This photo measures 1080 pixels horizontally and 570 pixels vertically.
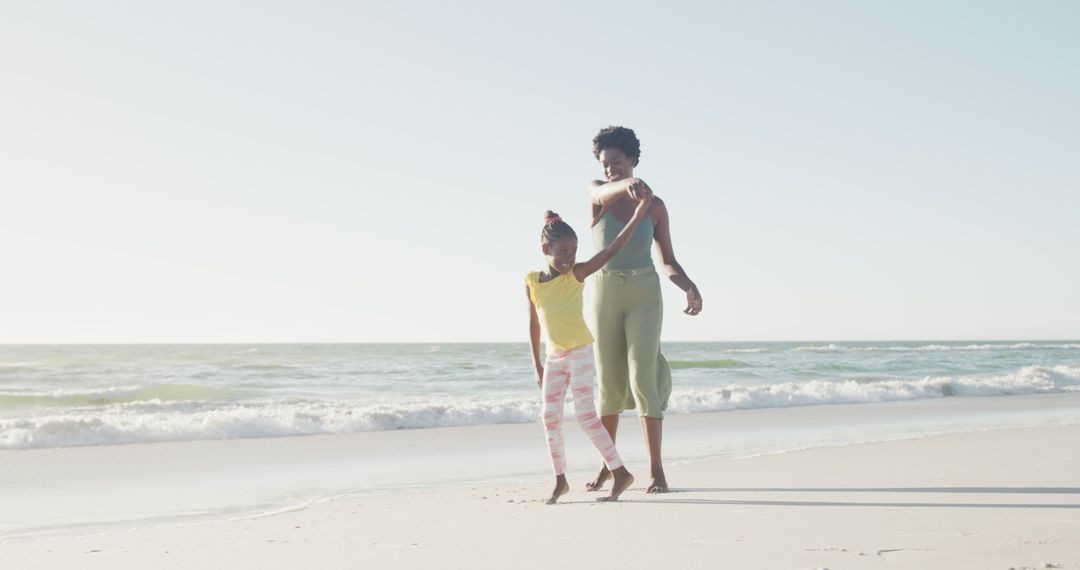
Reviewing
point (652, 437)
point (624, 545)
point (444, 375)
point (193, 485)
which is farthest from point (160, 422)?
point (444, 375)

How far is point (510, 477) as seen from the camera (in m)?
6.40

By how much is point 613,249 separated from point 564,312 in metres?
0.39

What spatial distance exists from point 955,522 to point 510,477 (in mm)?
3196

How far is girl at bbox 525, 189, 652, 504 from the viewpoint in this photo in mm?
4574

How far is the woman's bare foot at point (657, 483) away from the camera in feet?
16.5

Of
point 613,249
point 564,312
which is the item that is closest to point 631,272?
point 613,249

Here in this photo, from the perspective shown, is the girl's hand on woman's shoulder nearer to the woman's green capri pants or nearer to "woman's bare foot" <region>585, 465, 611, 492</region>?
the woman's green capri pants

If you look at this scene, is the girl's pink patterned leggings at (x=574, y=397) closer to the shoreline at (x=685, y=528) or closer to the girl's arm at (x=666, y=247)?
the shoreline at (x=685, y=528)

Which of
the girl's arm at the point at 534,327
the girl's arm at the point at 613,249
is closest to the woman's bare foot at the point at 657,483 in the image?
the girl's arm at the point at 534,327

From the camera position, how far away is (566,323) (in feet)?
15.1

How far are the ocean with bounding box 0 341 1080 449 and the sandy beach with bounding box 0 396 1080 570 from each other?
5.18m

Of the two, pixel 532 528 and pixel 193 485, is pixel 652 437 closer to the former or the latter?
pixel 532 528

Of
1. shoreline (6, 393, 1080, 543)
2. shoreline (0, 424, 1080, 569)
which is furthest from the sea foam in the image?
shoreline (0, 424, 1080, 569)

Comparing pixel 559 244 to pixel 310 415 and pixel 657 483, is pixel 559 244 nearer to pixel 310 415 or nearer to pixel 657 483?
pixel 657 483
